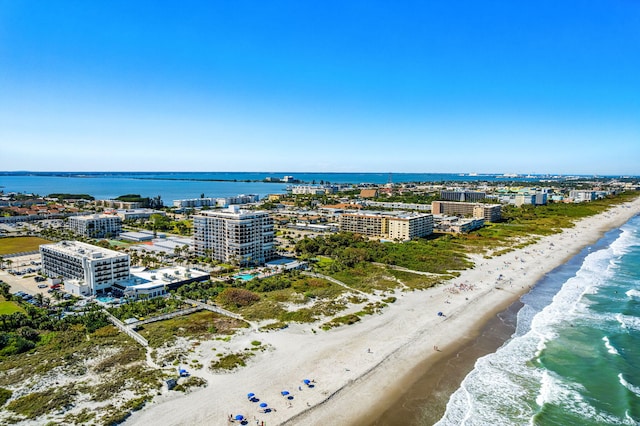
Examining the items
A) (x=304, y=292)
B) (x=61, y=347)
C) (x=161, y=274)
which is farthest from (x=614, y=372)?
(x=161, y=274)

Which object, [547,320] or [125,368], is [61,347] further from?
[547,320]

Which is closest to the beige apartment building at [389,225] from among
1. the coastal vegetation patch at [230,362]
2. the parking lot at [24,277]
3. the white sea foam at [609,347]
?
the white sea foam at [609,347]

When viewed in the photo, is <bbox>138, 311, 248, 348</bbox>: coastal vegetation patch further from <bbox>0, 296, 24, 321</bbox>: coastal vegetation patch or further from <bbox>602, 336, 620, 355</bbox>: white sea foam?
<bbox>602, 336, 620, 355</bbox>: white sea foam

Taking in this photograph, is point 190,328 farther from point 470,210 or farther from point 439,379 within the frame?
point 470,210

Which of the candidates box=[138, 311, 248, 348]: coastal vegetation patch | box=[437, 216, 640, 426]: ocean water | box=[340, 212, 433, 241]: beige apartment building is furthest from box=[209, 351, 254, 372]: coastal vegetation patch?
box=[340, 212, 433, 241]: beige apartment building

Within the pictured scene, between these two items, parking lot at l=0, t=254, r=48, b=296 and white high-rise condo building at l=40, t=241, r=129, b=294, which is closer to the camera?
white high-rise condo building at l=40, t=241, r=129, b=294
